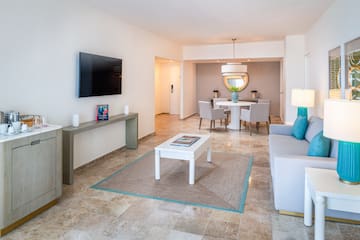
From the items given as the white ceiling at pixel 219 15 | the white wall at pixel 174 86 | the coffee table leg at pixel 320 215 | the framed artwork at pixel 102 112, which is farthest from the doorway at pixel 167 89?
the coffee table leg at pixel 320 215

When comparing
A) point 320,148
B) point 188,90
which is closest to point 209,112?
point 188,90

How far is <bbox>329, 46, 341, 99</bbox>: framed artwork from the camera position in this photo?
380 centimetres

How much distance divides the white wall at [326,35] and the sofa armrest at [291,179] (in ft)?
5.63

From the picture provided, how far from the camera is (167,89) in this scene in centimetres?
1178

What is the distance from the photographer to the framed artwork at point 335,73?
380 cm

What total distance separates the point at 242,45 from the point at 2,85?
7109 mm

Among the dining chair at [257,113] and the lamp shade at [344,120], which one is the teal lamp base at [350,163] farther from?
the dining chair at [257,113]

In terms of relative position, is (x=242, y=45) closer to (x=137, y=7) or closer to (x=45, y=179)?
(x=137, y=7)

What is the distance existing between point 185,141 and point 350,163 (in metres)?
2.30

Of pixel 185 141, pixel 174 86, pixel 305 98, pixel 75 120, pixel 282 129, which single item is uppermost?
pixel 174 86

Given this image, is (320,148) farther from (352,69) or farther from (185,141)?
(185,141)

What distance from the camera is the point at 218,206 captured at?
294 centimetres

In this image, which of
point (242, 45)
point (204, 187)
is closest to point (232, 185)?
point (204, 187)

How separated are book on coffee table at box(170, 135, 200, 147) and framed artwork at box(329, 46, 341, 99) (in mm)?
2176
